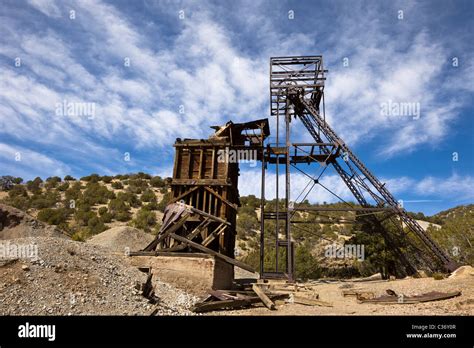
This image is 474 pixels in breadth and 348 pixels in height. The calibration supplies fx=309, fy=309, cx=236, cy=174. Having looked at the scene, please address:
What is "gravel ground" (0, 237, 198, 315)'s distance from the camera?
641 centimetres

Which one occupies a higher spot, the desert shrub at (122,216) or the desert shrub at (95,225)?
the desert shrub at (122,216)

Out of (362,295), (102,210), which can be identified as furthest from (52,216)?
(362,295)

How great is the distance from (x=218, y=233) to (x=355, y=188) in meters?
9.07

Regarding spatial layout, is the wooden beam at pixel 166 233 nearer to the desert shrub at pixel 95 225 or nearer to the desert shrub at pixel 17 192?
the desert shrub at pixel 95 225

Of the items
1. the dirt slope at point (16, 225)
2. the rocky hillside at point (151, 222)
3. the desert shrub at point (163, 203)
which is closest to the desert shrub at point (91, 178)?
the rocky hillside at point (151, 222)

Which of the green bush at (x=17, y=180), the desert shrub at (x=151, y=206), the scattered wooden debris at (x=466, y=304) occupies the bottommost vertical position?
the scattered wooden debris at (x=466, y=304)

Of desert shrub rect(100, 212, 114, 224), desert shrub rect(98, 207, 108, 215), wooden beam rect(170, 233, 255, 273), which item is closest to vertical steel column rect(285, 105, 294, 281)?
wooden beam rect(170, 233, 255, 273)

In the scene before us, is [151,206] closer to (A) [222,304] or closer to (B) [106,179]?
(B) [106,179]

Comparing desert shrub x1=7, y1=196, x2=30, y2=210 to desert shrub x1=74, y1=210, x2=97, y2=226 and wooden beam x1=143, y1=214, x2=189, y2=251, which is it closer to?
desert shrub x1=74, y1=210, x2=97, y2=226

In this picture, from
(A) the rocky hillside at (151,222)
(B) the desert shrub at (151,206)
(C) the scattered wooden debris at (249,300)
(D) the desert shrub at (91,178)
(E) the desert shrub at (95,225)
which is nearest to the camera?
(C) the scattered wooden debris at (249,300)

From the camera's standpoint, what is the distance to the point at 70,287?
7406mm

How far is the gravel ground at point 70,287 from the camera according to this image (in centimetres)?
641
